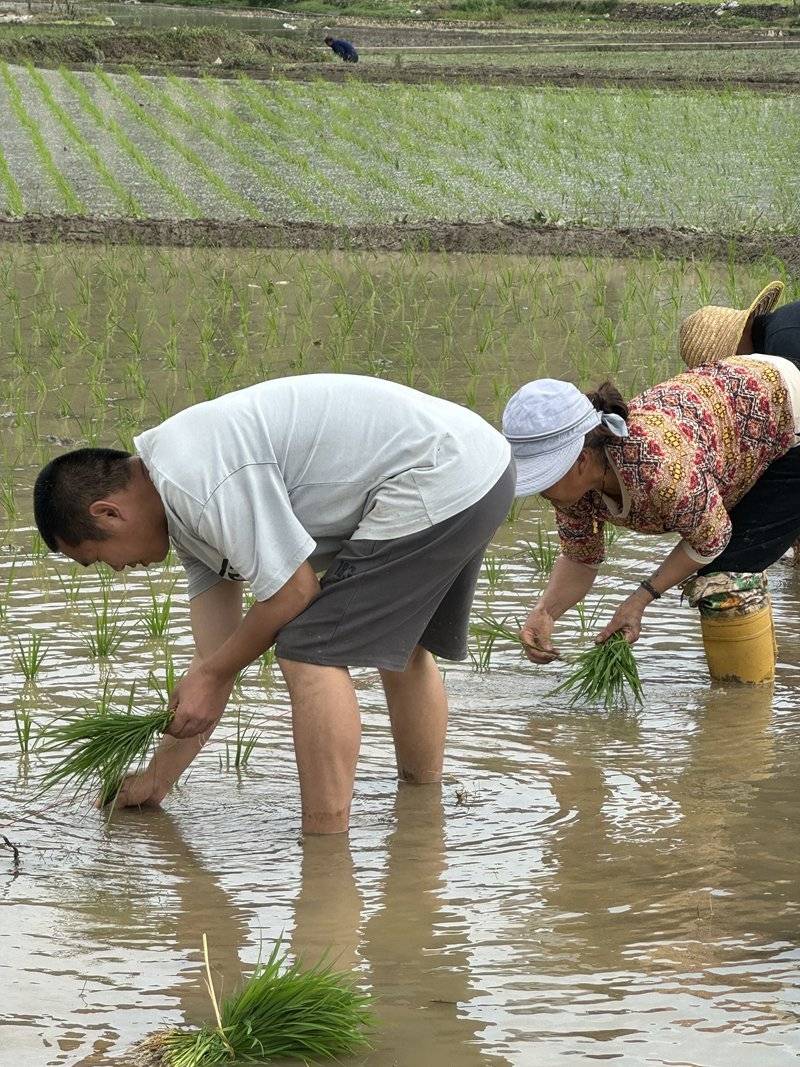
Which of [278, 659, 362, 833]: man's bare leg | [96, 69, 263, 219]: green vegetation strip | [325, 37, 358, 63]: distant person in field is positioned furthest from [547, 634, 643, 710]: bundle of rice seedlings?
[325, 37, 358, 63]: distant person in field

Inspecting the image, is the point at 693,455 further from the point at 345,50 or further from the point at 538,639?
the point at 345,50

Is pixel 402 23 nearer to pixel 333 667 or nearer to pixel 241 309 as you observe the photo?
pixel 241 309

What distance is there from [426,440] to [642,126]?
11.4m

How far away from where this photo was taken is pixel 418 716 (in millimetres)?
2949

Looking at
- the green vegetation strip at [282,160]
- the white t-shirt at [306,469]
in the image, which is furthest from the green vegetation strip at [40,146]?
the white t-shirt at [306,469]

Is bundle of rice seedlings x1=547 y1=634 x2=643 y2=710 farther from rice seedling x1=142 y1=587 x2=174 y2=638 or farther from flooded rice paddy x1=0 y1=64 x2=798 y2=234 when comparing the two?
flooded rice paddy x1=0 y1=64 x2=798 y2=234

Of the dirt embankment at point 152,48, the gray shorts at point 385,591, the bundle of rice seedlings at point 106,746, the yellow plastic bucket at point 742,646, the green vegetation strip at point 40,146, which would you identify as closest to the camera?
the gray shorts at point 385,591

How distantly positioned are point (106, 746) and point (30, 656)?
2.36ft

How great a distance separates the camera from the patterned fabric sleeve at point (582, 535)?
3.43 meters

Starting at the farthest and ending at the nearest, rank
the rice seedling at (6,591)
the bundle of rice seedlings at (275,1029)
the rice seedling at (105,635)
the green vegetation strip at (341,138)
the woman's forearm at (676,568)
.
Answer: the green vegetation strip at (341,138) → the rice seedling at (6,591) → the rice seedling at (105,635) → the woman's forearm at (676,568) → the bundle of rice seedlings at (275,1029)

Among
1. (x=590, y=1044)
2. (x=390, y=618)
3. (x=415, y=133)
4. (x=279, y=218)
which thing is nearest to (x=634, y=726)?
(x=390, y=618)

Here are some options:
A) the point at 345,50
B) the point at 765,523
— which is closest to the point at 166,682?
the point at 765,523

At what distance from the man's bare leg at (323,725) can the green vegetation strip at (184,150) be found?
776 centimetres

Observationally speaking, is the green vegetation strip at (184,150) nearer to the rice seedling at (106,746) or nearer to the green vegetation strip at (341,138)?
the green vegetation strip at (341,138)
